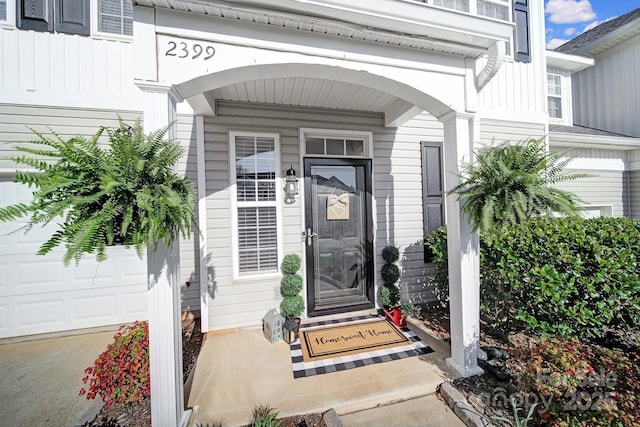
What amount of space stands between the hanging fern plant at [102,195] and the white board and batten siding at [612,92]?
28.6 feet

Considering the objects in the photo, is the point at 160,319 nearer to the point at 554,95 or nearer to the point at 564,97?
the point at 554,95

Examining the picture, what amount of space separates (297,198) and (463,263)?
202cm

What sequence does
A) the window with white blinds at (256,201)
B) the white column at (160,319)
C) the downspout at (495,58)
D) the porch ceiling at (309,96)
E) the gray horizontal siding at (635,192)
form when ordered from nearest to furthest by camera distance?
1. the white column at (160,319)
2. the downspout at (495,58)
3. the porch ceiling at (309,96)
4. the window with white blinds at (256,201)
5. the gray horizontal siding at (635,192)

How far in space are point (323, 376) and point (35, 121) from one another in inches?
166

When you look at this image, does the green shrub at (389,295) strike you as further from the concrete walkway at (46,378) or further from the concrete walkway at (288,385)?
the concrete walkway at (46,378)

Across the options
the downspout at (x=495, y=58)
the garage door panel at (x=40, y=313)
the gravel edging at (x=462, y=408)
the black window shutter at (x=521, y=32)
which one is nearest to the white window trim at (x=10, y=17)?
the garage door panel at (x=40, y=313)

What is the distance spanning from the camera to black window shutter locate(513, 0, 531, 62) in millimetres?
4188

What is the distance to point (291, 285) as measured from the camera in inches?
125

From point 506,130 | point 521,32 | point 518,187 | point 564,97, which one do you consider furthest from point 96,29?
point 564,97

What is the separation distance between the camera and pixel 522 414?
1810 mm

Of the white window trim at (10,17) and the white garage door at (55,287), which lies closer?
the white window trim at (10,17)

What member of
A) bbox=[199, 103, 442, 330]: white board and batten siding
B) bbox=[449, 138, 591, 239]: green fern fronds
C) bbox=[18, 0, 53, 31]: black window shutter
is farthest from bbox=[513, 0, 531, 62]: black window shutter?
bbox=[18, 0, 53, 31]: black window shutter

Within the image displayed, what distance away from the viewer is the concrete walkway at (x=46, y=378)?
6.49ft

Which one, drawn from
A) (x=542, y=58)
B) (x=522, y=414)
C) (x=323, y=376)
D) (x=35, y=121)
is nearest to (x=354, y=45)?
(x=323, y=376)
